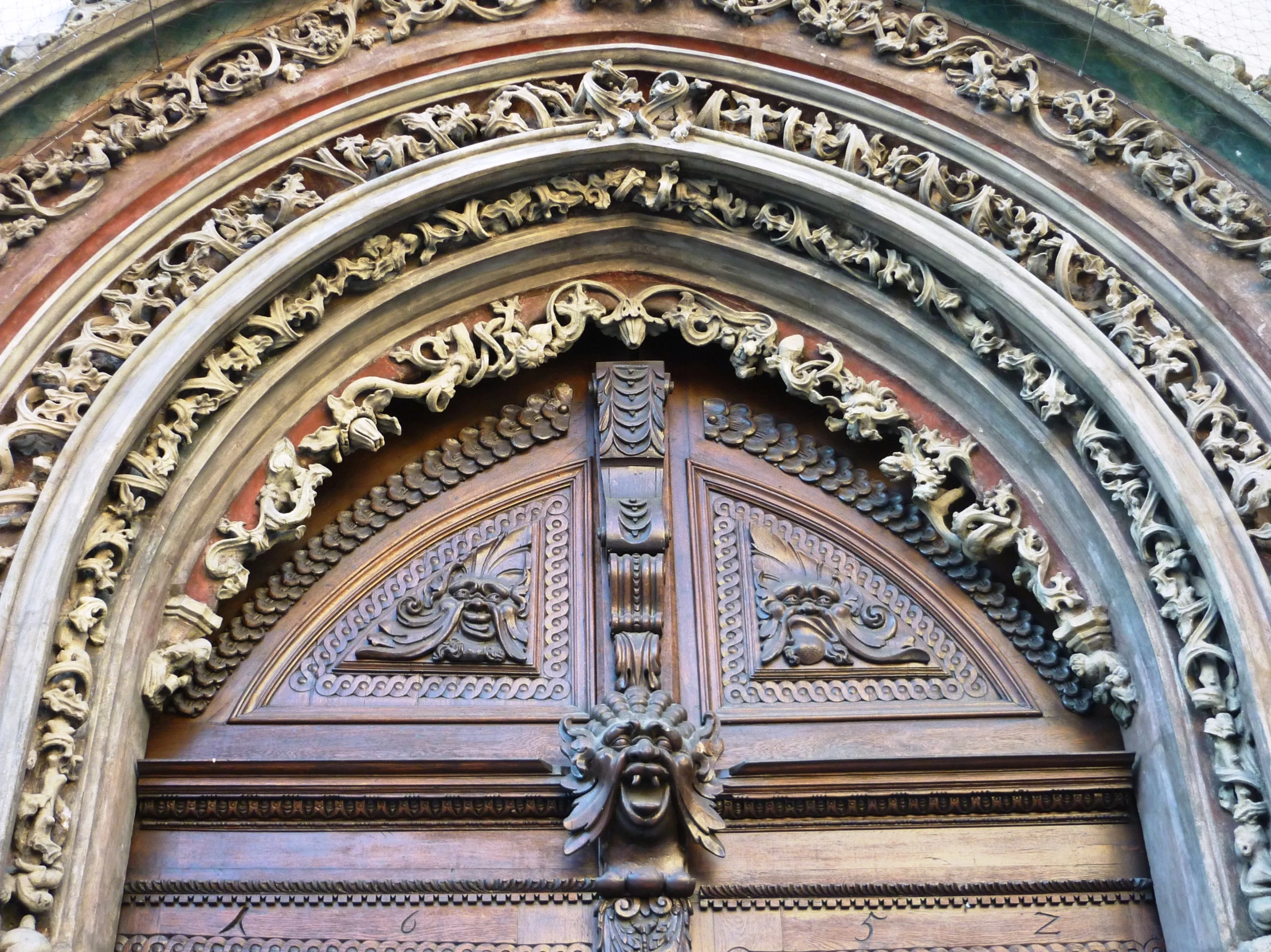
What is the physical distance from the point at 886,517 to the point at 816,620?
0.45m

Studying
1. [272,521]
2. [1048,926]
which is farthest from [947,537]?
[272,521]

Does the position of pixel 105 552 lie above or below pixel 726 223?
below

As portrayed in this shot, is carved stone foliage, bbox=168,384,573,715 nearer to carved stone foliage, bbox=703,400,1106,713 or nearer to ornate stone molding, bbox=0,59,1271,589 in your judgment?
ornate stone molding, bbox=0,59,1271,589

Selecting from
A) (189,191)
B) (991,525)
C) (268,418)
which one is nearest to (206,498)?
(268,418)

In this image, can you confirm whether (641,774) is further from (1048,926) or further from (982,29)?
(982,29)

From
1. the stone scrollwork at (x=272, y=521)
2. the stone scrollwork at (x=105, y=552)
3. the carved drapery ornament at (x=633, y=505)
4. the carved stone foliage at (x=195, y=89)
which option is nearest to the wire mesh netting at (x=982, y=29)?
the carved stone foliage at (x=195, y=89)

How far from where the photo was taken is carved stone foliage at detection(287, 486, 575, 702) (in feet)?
14.3

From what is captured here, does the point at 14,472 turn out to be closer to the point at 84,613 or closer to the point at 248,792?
the point at 84,613

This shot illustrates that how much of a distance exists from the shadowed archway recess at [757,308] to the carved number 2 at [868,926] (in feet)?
2.52

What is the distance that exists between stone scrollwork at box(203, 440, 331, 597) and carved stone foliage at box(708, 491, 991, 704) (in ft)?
4.25

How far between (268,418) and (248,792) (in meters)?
1.16

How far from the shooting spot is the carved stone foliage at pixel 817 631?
441cm

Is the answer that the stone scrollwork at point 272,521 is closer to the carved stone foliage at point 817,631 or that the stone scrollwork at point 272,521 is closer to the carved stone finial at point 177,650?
the carved stone finial at point 177,650

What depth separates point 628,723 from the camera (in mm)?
3988
